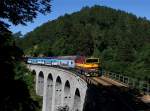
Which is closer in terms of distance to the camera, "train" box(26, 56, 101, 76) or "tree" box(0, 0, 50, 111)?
"tree" box(0, 0, 50, 111)

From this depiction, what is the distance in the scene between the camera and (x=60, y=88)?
2921 inches

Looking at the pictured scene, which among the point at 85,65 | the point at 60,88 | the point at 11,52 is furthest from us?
the point at 60,88

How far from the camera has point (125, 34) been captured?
530ft

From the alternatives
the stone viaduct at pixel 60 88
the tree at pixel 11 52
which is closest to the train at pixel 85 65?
the stone viaduct at pixel 60 88

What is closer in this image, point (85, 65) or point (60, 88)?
point (85, 65)

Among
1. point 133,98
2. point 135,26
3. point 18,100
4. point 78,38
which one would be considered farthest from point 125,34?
point 18,100

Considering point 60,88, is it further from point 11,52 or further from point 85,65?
point 11,52

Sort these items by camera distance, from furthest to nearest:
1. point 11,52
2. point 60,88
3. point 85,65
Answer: point 60,88, point 85,65, point 11,52

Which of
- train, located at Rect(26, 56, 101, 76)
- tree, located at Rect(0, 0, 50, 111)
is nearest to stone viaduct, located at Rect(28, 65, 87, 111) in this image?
train, located at Rect(26, 56, 101, 76)

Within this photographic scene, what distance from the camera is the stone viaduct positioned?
50.5 m

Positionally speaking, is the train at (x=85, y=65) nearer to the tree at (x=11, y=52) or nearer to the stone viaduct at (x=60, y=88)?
the stone viaduct at (x=60, y=88)

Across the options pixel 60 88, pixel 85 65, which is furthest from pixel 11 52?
pixel 60 88

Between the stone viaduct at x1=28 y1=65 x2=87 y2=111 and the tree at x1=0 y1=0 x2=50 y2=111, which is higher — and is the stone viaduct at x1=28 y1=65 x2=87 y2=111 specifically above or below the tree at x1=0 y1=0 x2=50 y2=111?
below

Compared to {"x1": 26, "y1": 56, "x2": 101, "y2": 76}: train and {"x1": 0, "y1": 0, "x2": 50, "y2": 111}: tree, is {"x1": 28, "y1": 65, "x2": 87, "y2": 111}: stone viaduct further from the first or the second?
{"x1": 0, "y1": 0, "x2": 50, "y2": 111}: tree
